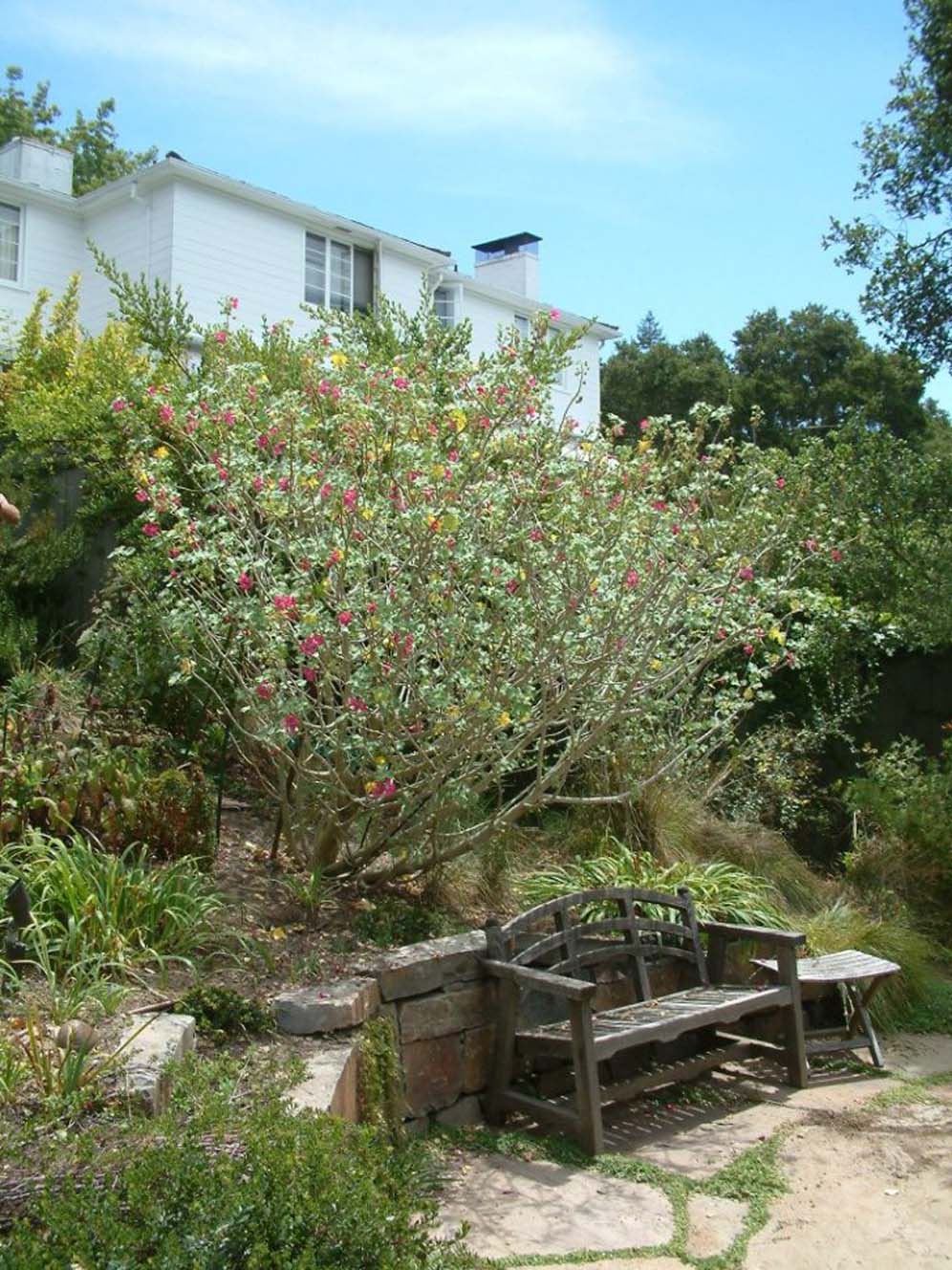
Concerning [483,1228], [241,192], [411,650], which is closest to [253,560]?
[411,650]

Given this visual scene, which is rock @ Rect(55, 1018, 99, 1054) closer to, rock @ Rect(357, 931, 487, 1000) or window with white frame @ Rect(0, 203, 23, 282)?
rock @ Rect(357, 931, 487, 1000)

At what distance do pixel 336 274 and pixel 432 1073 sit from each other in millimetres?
16071

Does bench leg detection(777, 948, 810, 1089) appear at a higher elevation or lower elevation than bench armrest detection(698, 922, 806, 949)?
lower

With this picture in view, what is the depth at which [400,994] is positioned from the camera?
489 centimetres

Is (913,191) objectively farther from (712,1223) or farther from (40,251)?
(40,251)

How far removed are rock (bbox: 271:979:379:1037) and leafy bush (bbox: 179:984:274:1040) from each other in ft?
0.22

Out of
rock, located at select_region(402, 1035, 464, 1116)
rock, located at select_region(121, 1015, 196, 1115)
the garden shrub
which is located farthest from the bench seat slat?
the garden shrub

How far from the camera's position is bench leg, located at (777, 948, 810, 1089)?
5.78 metres

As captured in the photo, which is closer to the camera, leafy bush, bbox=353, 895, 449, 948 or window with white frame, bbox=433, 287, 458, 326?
leafy bush, bbox=353, 895, 449, 948

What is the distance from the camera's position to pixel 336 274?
19.2 metres

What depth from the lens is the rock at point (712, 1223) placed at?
3.98 meters

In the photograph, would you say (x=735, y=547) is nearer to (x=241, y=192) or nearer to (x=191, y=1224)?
(x=191, y=1224)

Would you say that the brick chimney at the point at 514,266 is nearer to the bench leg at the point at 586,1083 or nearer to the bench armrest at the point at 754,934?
the bench armrest at the point at 754,934

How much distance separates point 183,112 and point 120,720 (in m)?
4.32
